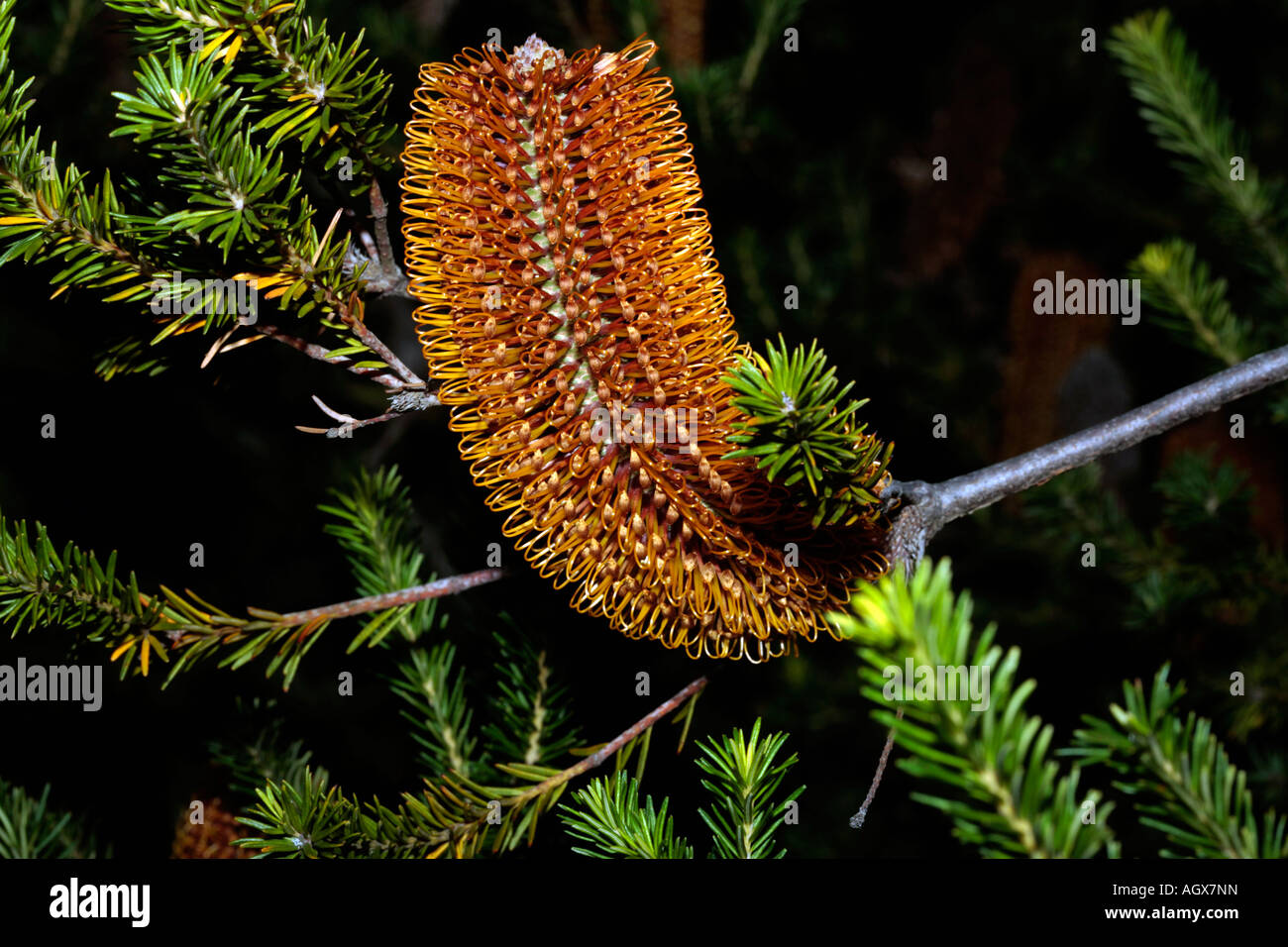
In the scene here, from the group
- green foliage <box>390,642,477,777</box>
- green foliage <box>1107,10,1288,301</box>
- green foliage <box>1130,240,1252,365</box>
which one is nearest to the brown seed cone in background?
green foliage <box>390,642,477,777</box>

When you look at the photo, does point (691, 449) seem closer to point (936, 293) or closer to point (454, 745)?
point (454, 745)

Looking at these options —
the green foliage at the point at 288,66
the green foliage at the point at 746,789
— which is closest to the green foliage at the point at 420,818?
the green foliage at the point at 746,789

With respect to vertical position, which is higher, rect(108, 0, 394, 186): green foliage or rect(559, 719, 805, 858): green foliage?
rect(108, 0, 394, 186): green foliage

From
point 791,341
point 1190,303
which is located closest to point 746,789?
point 1190,303

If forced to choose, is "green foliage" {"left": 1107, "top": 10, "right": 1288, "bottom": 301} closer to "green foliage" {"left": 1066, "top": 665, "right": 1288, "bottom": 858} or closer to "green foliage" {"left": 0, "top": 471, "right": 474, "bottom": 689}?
"green foliage" {"left": 1066, "top": 665, "right": 1288, "bottom": 858}

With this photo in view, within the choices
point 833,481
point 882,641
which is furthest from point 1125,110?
point 882,641

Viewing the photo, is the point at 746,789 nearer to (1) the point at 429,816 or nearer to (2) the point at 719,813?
(2) the point at 719,813

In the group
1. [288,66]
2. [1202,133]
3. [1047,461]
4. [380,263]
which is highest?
[1202,133]
